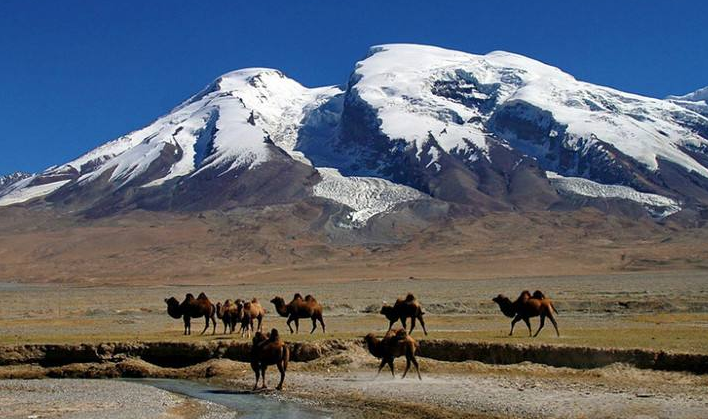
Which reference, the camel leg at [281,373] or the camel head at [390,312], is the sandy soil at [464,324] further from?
the camel leg at [281,373]

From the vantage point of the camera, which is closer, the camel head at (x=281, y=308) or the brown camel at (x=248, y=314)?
the brown camel at (x=248, y=314)

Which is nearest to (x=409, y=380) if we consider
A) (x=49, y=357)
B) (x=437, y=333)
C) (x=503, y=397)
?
(x=503, y=397)

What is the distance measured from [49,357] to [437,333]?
15.1 metres

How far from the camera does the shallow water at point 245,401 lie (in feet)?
80.0

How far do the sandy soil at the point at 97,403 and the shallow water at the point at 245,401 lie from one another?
505mm

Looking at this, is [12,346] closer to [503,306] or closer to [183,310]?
[183,310]

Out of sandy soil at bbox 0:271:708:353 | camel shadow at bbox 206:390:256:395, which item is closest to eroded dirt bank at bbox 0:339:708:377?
sandy soil at bbox 0:271:708:353

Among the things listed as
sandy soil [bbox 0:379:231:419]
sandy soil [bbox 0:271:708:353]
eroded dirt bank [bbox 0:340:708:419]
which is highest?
sandy soil [bbox 0:271:708:353]

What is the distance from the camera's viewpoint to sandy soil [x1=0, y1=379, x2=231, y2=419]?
79.9 ft

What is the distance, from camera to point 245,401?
26.5 meters

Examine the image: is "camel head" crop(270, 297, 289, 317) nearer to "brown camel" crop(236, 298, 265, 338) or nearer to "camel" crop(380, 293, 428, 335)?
"brown camel" crop(236, 298, 265, 338)

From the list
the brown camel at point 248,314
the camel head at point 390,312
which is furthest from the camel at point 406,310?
the brown camel at point 248,314

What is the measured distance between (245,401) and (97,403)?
4048mm

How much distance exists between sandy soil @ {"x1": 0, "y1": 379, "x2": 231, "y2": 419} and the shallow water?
505mm
